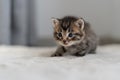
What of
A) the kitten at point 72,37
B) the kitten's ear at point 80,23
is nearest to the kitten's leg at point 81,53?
the kitten at point 72,37

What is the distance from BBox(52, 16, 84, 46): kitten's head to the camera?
1.54m

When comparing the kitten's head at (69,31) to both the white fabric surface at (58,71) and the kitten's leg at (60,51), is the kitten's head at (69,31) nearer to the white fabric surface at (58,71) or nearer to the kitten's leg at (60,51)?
the kitten's leg at (60,51)

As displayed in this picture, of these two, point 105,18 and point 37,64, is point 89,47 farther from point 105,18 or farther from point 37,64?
point 105,18

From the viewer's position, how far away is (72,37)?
1.55 metres

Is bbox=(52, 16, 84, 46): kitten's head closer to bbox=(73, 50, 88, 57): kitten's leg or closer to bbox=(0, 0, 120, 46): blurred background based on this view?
bbox=(73, 50, 88, 57): kitten's leg

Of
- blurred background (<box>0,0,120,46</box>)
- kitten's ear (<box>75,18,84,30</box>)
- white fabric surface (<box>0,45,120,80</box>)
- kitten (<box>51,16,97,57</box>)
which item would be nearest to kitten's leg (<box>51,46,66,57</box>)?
kitten (<box>51,16,97,57</box>)

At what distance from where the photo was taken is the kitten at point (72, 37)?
60.7 inches

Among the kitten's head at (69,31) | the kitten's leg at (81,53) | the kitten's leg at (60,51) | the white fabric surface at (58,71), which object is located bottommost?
the kitten's leg at (60,51)

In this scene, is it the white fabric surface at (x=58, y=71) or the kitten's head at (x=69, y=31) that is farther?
the kitten's head at (x=69, y=31)

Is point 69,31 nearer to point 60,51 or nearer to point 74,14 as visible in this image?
point 60,51

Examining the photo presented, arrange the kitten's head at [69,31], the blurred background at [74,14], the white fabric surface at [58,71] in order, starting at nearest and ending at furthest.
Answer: the white fabric surface at [58,71], the kitten's head at [69,31], the blurred background at [74,14]

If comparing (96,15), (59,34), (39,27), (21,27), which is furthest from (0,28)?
(59,34)

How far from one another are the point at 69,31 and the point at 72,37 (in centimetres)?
4

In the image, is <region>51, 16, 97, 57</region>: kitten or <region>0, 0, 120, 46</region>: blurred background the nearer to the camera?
<region>51, 16, 97, 57</region>: kitten
